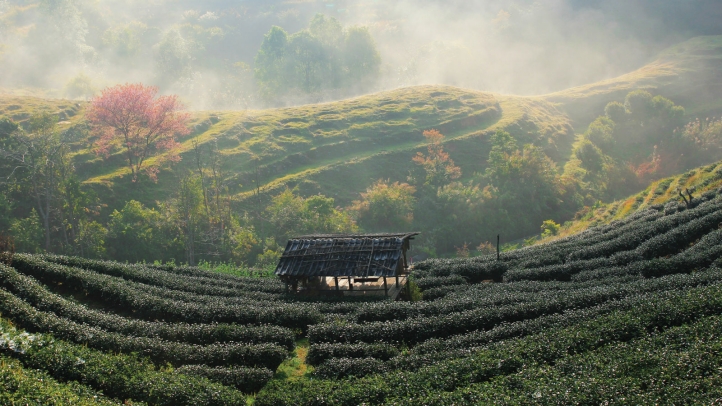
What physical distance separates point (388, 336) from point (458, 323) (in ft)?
11.3

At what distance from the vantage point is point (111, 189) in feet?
197

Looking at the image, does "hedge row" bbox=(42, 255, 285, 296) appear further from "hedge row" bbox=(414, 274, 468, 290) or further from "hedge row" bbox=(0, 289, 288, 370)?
"hedge row" bbox=(0, 289, 288, 370)

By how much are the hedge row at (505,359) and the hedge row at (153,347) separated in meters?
2.57

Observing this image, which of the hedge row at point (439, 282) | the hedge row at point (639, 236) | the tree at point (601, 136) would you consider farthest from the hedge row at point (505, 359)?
the tree at point (601, 136)

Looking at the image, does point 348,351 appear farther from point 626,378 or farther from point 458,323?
point 626,378

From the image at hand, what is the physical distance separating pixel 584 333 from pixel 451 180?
54193 millimetres

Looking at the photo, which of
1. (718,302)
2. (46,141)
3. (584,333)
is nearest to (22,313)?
(584,333)

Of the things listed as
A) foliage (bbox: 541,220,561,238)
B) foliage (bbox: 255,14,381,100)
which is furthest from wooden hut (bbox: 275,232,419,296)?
foliage (bbox: 255,14,381,100)

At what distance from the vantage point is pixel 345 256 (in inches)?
1368

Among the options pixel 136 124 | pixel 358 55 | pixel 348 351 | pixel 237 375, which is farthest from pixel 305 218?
pixel 358 55

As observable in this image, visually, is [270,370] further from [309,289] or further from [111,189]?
[111,189]

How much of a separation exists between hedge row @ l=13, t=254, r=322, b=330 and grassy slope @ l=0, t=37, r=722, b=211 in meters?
30.4

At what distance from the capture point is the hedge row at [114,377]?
62.6 ft

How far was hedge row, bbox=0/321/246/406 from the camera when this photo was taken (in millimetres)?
19094
